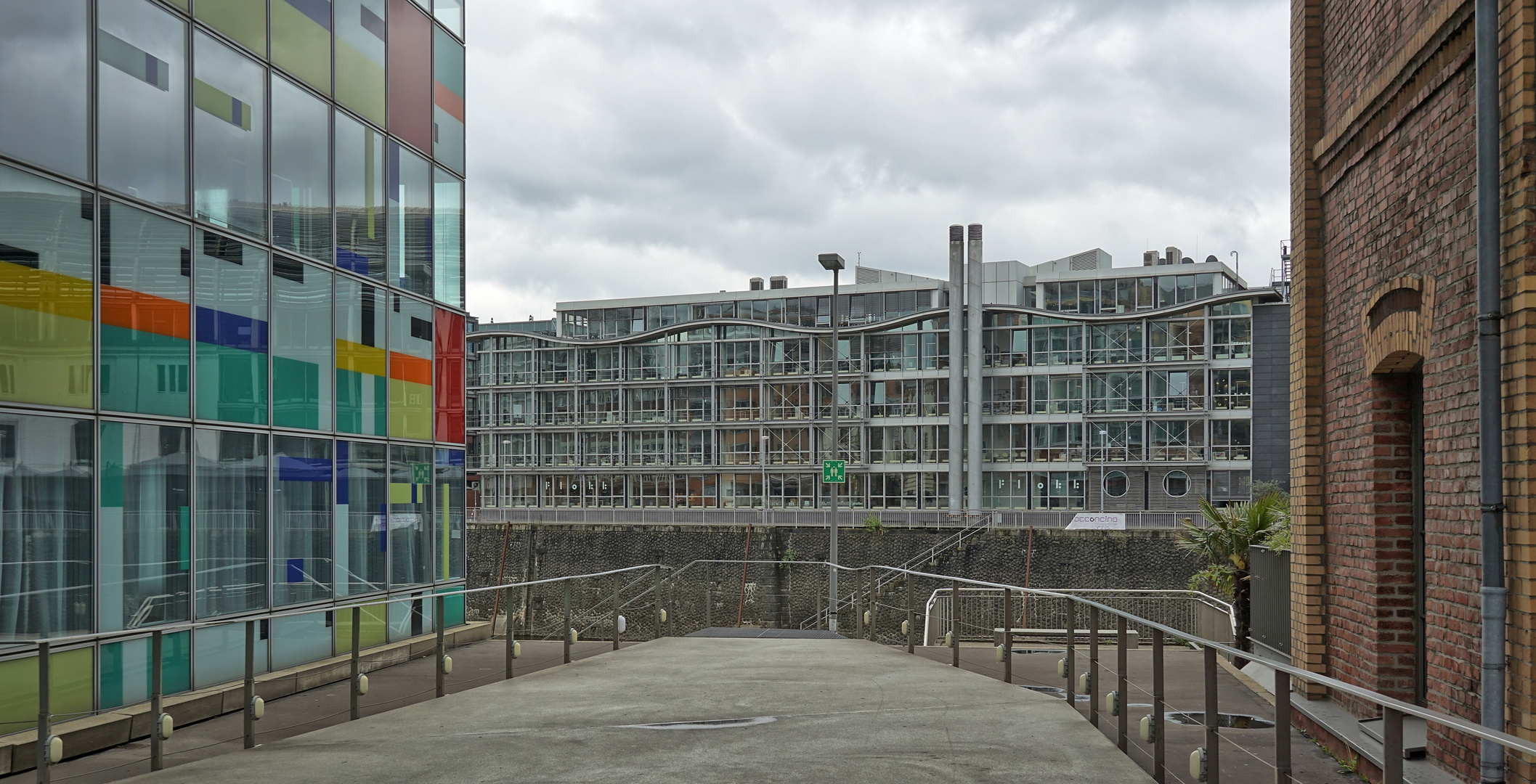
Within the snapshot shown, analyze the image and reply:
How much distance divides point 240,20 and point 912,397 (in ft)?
168

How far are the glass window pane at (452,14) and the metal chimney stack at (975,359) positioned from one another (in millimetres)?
44173

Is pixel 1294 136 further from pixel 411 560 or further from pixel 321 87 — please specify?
pixel 411 560

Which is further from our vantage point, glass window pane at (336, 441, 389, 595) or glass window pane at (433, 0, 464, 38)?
glass window pane at (433, 0, 464, 38)

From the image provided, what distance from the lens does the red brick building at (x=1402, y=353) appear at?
6684 mm

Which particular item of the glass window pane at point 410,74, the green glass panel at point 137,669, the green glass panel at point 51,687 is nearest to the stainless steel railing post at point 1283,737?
the green glass panel at point 51,687

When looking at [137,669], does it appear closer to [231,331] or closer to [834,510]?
[231,331]

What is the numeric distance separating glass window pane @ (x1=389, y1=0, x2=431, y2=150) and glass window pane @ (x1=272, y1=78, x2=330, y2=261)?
1.69 meters

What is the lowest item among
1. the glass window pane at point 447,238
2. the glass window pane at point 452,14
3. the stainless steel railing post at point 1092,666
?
the stainless steel railing post at point 1092,666

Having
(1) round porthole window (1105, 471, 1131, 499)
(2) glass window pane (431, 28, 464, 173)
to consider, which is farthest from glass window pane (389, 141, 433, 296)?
(1) round porthole window (1105, 471, 1131, 499)

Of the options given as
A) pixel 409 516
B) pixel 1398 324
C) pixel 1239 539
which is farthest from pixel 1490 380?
pixel 409 516

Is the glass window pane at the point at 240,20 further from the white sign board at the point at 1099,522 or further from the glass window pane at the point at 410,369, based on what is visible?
the white sign board at the point at 1099,522

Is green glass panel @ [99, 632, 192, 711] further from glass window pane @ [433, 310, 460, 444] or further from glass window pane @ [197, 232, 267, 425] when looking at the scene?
glass window pane @ [433, 310, 460, 444]

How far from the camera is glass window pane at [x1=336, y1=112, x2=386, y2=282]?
14.0 metres

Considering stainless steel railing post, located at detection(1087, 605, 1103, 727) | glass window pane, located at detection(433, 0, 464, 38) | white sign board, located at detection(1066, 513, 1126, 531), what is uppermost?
glass window pane, located at detection(433, 0, 464, 38)
